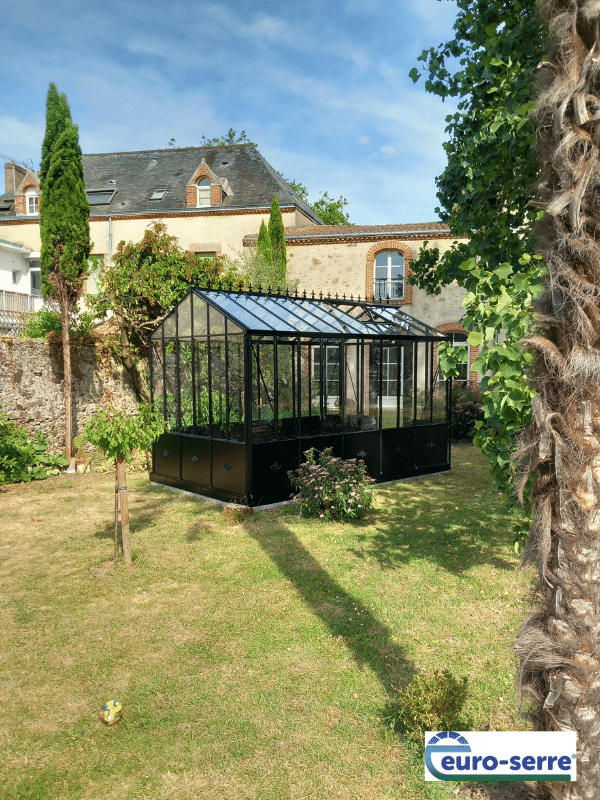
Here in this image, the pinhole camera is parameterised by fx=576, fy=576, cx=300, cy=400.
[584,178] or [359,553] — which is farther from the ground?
[584,178]

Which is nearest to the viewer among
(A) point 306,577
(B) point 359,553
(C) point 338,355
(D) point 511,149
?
(D) point 511,149

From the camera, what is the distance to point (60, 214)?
484 inches

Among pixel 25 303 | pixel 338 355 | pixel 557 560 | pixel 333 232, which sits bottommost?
pixel 557 560

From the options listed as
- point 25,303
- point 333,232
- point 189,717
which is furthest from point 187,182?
point 189,717

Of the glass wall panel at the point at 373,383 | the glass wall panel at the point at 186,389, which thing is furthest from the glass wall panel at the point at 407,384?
the glass wall panel at the point at 186,389

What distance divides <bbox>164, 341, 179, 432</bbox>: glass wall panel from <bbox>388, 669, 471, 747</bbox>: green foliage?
26.7 feet

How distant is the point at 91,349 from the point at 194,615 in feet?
29.3

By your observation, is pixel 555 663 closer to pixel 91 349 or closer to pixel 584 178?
pixel 584 178

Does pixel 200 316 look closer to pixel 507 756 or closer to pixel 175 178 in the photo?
pixel 507 756

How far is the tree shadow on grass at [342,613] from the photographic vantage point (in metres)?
4.63

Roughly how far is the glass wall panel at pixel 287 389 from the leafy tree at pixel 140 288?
3.90 metres

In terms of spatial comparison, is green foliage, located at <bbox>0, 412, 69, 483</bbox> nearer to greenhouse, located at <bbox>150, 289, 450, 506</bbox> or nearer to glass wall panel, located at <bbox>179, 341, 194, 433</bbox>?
greenhouse, located at <bbox>150, 289, 450, 506</bbox>

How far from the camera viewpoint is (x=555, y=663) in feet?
Answer: 6.89

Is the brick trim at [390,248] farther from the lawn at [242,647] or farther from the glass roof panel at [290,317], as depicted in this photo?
the lawn at [242,647]
